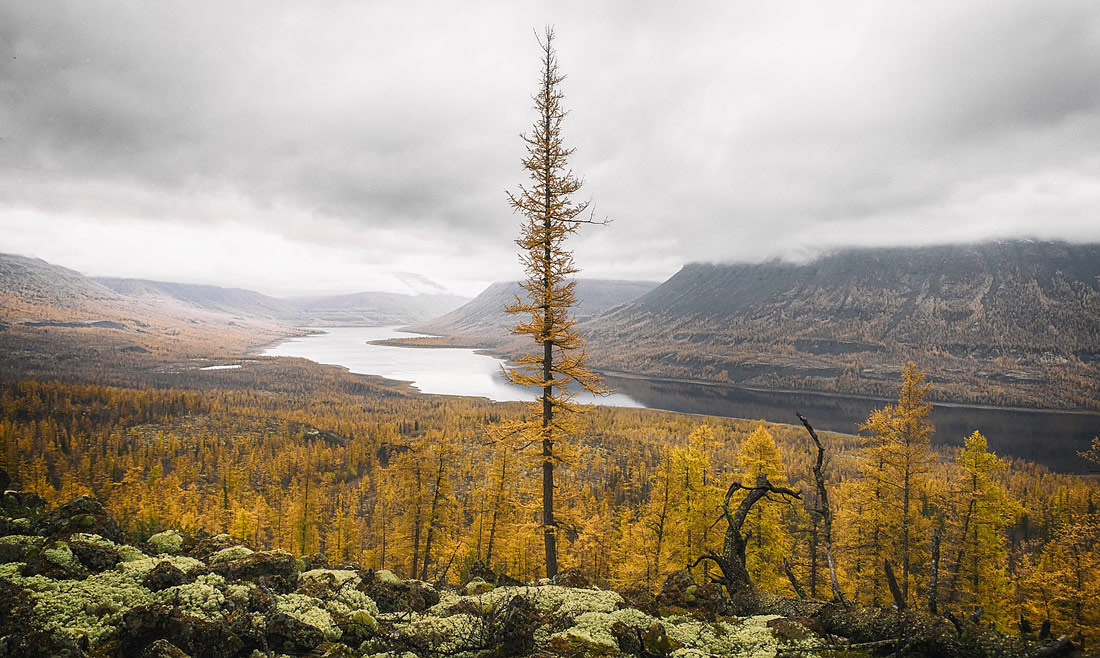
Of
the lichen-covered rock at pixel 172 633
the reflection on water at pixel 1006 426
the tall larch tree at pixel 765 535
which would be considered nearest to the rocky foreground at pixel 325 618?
the lichen-covered rock at pixel 172 633

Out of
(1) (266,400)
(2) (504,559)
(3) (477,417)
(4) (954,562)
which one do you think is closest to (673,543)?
(2) (504,559)

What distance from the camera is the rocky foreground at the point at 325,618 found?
17.6 feet

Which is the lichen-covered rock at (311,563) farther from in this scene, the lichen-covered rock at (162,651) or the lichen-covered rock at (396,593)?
the lichen-covered rock at (162,651)

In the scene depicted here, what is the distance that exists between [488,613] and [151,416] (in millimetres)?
149757

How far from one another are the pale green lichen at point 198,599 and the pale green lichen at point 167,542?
12.4 ft

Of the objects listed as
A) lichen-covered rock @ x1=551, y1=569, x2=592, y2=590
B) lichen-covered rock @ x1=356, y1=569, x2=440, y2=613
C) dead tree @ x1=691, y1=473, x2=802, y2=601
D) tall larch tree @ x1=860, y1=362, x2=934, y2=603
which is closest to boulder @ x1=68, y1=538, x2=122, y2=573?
lichen-covered rock @ x1=356, y1=569, x2=440, y2=613

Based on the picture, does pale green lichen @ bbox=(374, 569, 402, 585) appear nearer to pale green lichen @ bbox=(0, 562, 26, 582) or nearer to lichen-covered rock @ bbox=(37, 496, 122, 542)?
lichen-covered rock @ bbox=(37, 496, 122, 542)

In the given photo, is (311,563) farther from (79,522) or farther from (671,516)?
(671,516)

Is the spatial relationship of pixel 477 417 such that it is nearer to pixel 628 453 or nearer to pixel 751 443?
pixel 628 453

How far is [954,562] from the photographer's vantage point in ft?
78.1

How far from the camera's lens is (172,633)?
534cm

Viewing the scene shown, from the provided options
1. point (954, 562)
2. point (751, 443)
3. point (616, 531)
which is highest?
point (751, 443)

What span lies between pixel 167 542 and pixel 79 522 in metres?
1.69

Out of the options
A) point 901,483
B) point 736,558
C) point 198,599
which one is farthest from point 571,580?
point 901,483
